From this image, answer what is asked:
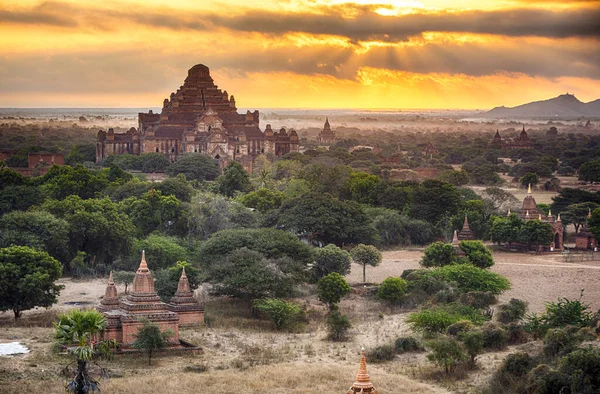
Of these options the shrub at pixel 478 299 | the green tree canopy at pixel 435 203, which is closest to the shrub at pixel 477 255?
the shrub at pixel 478 299

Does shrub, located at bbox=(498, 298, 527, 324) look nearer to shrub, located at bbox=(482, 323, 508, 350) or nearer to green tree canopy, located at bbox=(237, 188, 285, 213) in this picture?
shrub, located at bbox=(482, 323, 508, 350)

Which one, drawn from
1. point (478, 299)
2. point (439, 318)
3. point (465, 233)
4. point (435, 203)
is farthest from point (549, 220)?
point (439, 318)

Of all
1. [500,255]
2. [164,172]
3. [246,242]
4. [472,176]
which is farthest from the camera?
[472,176]

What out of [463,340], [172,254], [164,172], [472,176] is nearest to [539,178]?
[472,176]

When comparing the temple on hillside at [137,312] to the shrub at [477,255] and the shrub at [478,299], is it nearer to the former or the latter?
the shrub at [478,299]

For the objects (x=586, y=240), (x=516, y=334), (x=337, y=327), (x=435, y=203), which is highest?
(x=435, y=203)

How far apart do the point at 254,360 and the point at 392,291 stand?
11.4 m

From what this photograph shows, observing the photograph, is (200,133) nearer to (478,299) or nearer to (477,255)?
(477,255)

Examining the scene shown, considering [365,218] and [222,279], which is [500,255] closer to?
[365,218]

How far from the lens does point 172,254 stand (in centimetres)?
5741

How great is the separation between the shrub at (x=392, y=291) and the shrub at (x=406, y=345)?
25.4 ft

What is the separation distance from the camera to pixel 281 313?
4703cm

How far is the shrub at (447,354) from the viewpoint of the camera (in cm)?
3962

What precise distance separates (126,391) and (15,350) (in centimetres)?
623
